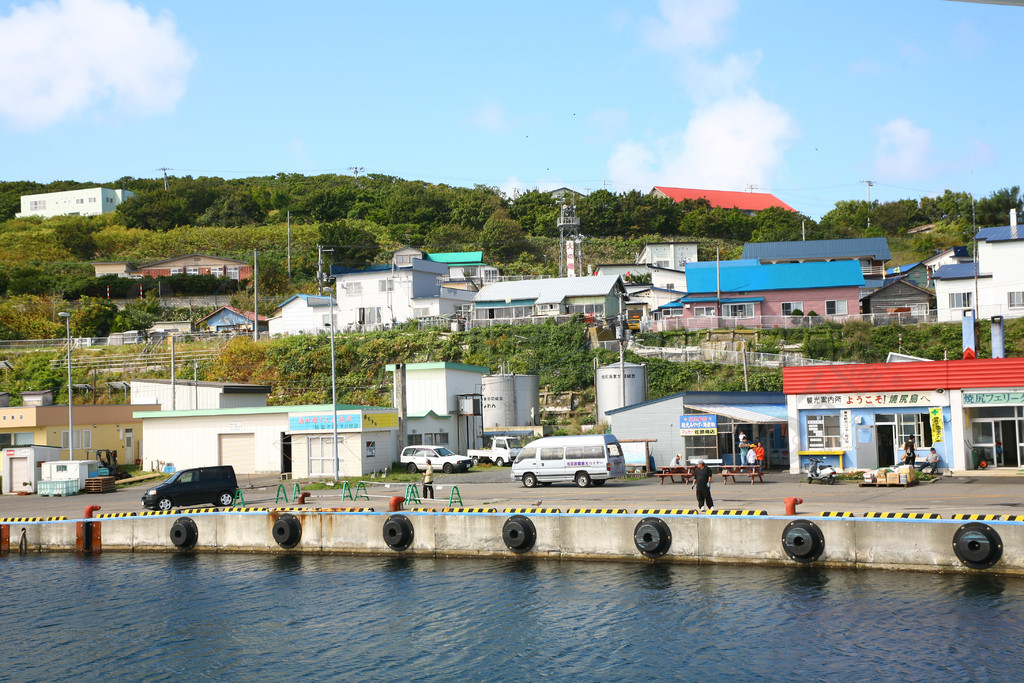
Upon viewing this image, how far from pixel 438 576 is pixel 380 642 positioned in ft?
20.2

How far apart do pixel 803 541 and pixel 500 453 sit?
2489 cm

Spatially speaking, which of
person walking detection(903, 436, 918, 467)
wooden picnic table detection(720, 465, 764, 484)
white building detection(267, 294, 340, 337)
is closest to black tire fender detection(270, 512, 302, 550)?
wooden picnic table detection(720, 465, 764, 484)

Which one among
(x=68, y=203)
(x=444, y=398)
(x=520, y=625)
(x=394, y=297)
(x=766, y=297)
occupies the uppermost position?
(x=68, y=203)

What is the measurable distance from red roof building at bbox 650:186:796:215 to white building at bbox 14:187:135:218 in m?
85.2

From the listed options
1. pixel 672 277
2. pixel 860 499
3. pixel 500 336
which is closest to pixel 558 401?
pixel 500 336

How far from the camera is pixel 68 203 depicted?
13988cm

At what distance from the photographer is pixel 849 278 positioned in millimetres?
71875

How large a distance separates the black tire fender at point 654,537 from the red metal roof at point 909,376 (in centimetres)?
1575

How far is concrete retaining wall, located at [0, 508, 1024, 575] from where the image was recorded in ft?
72.6

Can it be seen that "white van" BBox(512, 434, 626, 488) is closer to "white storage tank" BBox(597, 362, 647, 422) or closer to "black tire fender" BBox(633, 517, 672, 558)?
"black tire fender" BBox(633, 517, 672, 558)

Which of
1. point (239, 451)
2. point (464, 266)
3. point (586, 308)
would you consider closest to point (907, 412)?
point (239, 451)

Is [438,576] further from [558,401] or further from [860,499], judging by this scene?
[558,401]

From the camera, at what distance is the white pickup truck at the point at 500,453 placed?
46.5 meters

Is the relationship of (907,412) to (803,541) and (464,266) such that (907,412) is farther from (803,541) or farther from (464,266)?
(464,266)
